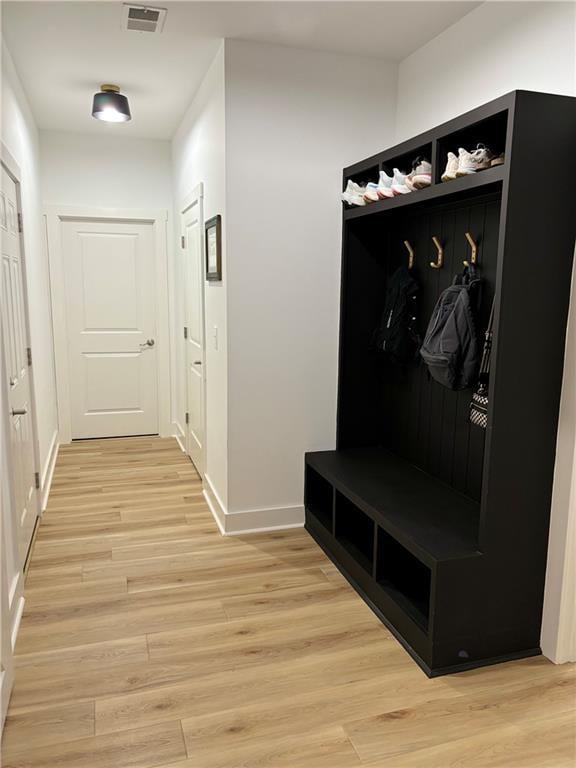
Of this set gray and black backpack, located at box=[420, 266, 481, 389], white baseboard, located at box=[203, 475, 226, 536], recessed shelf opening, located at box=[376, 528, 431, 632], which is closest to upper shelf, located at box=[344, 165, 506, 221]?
gray and black backpack, located at box=[420, 266, 481, 389]

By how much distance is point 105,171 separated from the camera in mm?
5051

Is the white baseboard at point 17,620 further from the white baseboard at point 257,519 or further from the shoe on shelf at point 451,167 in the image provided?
the shoe on shelf at point 451,167

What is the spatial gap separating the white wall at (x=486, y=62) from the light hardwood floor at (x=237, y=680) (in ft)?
7.48

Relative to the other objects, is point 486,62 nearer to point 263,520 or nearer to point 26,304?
point 263,520

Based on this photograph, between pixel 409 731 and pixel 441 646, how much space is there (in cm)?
37

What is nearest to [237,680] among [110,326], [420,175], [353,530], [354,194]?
[353,530]

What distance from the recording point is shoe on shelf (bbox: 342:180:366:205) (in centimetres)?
309

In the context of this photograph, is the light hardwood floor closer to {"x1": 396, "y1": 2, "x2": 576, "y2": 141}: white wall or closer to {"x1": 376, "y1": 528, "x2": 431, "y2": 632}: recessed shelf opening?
{"x1": 376, "y1": 528, "x2": 431, "y2": 632}: recessed shelf opening

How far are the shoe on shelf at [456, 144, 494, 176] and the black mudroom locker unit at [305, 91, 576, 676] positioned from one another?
51mm

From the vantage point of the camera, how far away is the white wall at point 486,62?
2.20 metres

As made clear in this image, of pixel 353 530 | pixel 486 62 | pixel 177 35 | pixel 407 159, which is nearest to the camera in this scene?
pixel 486 62

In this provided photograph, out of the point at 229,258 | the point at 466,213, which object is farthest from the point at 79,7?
the point at 466,213

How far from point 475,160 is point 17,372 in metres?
2.47

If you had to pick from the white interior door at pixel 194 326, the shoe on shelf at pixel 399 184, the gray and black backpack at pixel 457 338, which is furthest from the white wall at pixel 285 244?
the gray and black backpack at pixel 457 338
